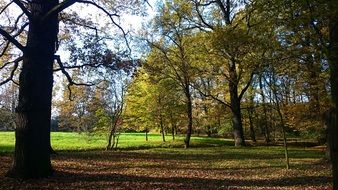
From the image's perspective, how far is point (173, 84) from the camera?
36.9 meters

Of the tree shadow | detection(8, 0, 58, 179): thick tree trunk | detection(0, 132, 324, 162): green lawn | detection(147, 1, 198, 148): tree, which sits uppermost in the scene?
detection(147, 1, 198, 148): tree

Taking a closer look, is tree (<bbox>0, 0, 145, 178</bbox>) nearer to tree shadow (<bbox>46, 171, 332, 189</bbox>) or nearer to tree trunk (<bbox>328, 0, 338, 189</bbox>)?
tree shadow (<bbox>46, 171, 332, 189</bbox>)

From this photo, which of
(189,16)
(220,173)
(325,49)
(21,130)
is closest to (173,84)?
(189,16)

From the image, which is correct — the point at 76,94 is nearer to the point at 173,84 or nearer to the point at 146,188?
the point at 173,84

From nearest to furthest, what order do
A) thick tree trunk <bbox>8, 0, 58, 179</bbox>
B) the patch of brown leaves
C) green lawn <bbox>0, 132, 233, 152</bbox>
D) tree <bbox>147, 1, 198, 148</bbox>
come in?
the patch of brown leaves
thick tree trunk <bbox>8, 0, 58, 179</bbox>
green lawn <bbox>0, 132, 233, 152</bbox>
tree <bbox>147, 1, 198, 148</bbox>

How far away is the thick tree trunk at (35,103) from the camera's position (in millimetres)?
10891

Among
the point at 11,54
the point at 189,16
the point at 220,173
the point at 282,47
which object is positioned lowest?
the point at 220,173

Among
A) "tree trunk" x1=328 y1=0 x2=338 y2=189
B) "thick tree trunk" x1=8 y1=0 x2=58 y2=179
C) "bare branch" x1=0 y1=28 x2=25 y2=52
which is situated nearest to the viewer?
"tree trunk" x1=328 y1=0 x2=338 y2=189

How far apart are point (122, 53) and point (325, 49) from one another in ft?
41.7

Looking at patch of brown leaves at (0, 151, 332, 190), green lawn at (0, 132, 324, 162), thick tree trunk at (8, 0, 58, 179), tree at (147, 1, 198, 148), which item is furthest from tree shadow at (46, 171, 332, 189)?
tree at (147, 1, 198, 148)

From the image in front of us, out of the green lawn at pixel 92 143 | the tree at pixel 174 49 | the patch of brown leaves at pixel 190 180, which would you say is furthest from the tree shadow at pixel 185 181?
the tree at pixel 174 49

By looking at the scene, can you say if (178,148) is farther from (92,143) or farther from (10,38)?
(10,38)

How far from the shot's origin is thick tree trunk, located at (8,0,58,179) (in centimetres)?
1089

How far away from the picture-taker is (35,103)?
1105 cm
